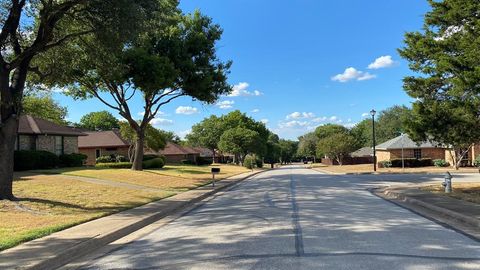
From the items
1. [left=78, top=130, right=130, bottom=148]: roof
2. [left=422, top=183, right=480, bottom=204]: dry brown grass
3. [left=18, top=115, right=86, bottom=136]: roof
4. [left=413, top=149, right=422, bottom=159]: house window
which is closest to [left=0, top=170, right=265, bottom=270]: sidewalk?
[left=422, top=183, right=480, bottom=204]: dry brown grass

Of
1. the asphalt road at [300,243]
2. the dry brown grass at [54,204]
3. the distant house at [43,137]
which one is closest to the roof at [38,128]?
the distant house at [43,137]

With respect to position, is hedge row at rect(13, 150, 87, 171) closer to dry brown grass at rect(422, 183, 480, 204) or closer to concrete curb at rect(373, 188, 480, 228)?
concrete curb at rect(373, 188, 480, 228)

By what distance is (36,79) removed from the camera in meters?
20.0

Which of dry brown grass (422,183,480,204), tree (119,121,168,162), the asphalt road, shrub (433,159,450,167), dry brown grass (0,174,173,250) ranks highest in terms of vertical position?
tree (119,121,168,162)

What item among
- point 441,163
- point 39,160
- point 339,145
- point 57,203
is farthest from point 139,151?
point 339,145

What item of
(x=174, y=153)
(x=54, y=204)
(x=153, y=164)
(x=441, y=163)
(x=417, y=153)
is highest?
(x=174, y=153)

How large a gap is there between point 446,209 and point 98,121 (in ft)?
343

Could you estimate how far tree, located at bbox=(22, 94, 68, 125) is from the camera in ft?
194

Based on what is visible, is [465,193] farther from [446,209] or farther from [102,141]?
[102,141]

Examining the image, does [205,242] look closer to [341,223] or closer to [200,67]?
[341,223]

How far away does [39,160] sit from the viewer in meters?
29.8

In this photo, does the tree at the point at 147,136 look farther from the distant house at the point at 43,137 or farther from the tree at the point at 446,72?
the tree at the point at 446,72

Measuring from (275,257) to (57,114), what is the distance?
232ft

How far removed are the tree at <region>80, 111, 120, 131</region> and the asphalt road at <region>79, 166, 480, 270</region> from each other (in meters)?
101
